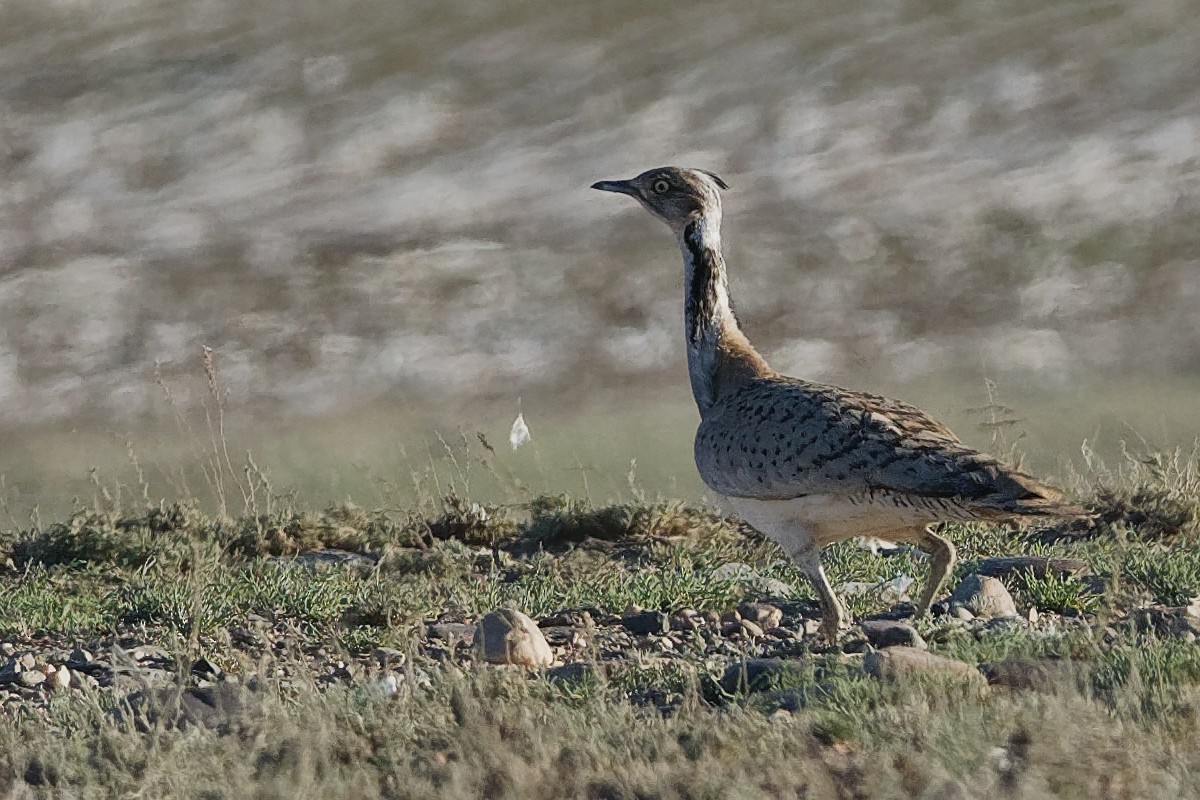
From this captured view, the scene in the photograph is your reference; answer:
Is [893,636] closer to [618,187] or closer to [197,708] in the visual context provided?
[197,708]

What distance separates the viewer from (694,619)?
6996mm

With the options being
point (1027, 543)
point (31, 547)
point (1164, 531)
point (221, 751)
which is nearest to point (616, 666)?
point (221, 751)

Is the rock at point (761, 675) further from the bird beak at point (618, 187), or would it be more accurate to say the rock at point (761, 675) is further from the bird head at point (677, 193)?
the bird beak at point (618, 187)

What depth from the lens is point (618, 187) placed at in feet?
26.5

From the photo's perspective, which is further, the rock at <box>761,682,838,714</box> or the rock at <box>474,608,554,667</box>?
the rock at <box>474,608,554,667</box>

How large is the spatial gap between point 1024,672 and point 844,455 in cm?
152

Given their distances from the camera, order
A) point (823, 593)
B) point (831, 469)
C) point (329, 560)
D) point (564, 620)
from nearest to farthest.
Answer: point (831, 469)
point (823, 593)
point (564, 620)
point (329, 560)

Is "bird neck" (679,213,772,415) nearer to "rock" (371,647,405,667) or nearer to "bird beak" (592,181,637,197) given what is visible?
"bird beak" (592,181,637,197)

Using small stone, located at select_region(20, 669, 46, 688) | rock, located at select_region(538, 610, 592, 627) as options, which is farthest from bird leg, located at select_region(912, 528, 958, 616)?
small stone, located at select_region(20, 669, 46, 688)

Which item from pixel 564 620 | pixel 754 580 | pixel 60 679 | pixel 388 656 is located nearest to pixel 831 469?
pixel 564 620

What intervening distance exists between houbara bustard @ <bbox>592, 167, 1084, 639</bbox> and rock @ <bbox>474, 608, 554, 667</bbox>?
3.42 ft

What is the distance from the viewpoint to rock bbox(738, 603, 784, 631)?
6.88 metres

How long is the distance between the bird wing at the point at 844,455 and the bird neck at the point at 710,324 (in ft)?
1.14

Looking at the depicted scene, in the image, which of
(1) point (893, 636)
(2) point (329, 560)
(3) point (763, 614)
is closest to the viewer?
(1) point (893, 636)
